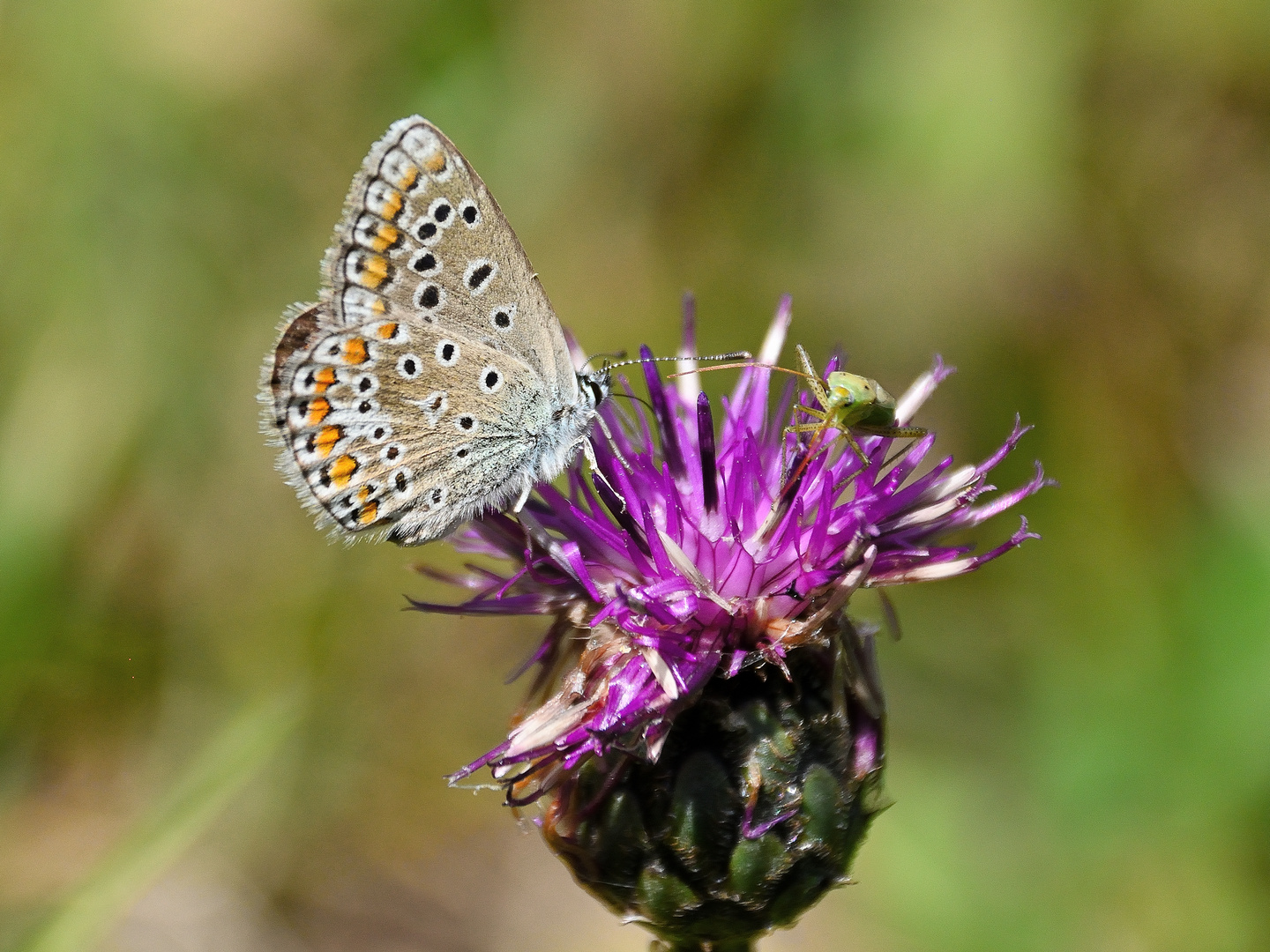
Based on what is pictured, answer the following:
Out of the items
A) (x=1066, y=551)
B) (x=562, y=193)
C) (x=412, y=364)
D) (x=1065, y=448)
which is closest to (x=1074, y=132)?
(x=1065, y=448)

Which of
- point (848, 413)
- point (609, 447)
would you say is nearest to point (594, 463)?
point (609, 447)

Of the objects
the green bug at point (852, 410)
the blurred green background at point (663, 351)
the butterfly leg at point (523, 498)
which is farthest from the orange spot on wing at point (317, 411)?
the green bug at point (852, 410)

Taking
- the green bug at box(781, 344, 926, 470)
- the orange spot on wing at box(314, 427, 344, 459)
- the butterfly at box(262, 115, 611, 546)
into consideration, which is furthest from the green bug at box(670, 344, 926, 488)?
the orange spot on wing at box(314, 427, 344, 459)

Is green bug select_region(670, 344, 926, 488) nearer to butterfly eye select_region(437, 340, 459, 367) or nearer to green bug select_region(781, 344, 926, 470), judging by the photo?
green bug select_region(781, 344, 926, 470)

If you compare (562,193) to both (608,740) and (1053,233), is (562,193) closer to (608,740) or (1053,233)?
(1053,233)

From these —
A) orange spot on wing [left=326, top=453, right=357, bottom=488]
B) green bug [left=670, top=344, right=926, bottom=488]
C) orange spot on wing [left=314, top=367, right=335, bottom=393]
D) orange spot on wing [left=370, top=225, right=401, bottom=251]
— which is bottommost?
orange spot on wing [left=326, top=453, right=357, bottom=488]

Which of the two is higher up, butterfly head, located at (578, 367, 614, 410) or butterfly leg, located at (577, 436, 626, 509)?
butterfly head, located at (578, 367, 614, 410)

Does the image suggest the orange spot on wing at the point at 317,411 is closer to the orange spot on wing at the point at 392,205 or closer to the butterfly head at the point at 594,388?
the orange spot on wing at the point at 392,205
